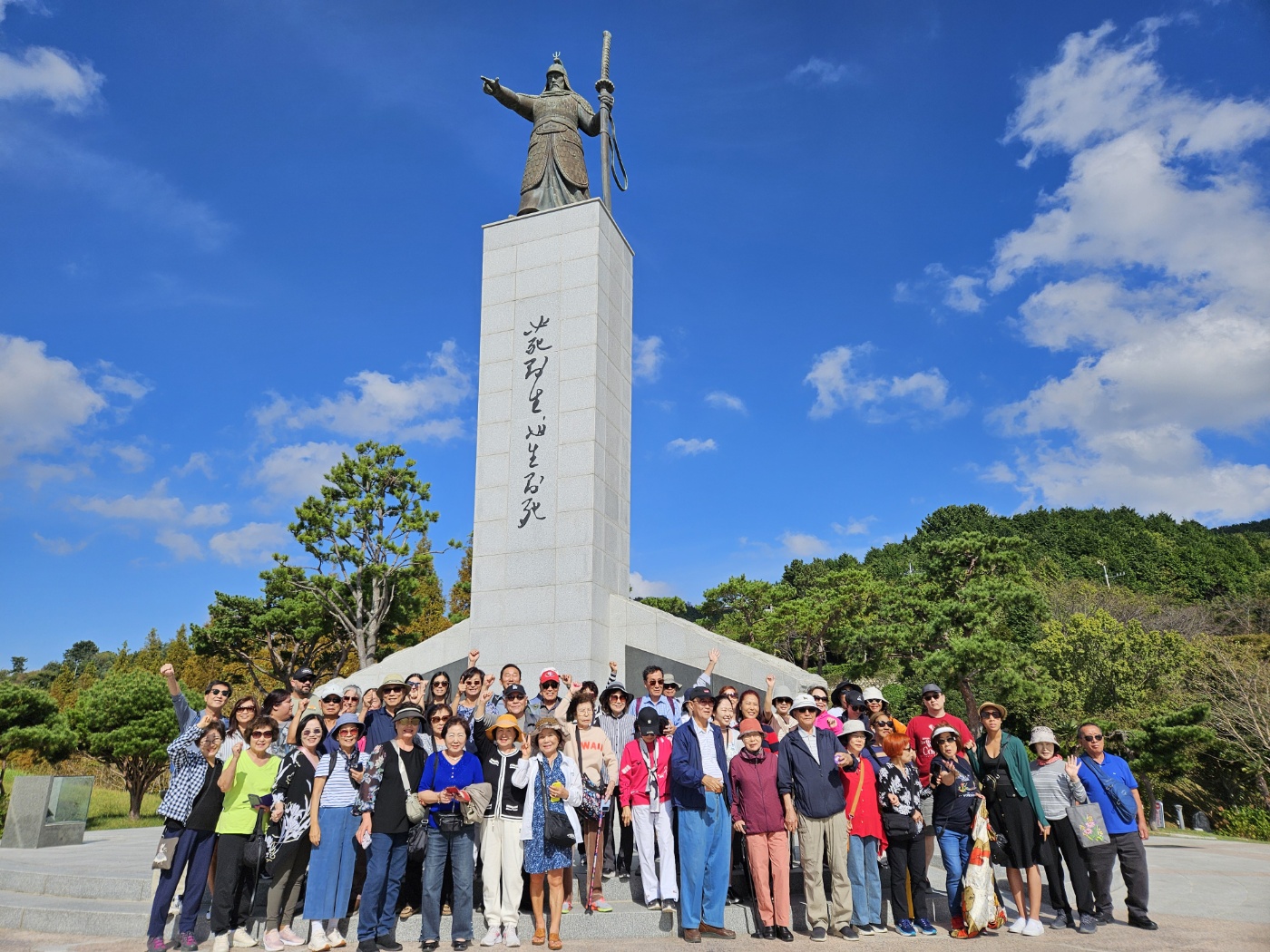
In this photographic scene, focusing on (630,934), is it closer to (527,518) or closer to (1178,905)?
(1178,905)

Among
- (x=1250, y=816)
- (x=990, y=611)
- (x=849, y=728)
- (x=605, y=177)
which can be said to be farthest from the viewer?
(x=990, y=611)

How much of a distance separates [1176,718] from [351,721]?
12661mm

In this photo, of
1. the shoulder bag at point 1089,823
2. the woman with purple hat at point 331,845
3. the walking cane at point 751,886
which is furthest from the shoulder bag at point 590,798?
the shoulder bag at point 1089,823

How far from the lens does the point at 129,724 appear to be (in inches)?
635

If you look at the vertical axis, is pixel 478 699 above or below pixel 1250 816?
above

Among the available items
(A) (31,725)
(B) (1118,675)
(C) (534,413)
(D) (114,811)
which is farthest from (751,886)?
(B) (1118,675)

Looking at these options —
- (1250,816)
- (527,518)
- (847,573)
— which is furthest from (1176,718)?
(847,573)

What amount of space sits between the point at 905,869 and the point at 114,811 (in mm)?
17998

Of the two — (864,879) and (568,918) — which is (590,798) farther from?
(864,879)

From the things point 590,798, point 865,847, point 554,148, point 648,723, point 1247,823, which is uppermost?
point 554,148

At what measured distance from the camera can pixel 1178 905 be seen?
6.72 m

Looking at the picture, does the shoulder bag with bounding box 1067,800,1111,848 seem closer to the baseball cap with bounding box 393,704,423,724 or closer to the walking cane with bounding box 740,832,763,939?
the walking cane with bounding box 740,832,763,939

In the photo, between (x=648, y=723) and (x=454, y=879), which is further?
(x=648, y=723)

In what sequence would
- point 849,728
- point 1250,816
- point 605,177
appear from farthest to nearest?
point 1250,816, point 605,177, point 849,728
